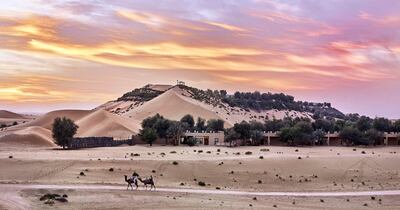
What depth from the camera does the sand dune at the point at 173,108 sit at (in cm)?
17275

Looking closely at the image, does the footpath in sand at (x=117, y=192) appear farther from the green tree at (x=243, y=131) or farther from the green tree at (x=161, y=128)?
the green tree at (x=161, y=128)

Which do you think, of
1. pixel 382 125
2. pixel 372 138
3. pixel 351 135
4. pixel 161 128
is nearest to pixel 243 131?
pixel 161 128

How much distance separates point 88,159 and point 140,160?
5.52 m

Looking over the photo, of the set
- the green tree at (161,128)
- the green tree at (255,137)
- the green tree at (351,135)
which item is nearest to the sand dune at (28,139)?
the green tree at (161,128)

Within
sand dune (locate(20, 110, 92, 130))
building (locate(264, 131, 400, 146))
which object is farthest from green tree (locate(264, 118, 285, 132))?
sand dune (locate(20, 110, 92, 130))

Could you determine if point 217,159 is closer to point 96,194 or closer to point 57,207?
point 96,194

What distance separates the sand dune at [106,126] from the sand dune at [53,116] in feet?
41.6

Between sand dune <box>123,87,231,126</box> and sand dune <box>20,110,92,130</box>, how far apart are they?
14.8 meters

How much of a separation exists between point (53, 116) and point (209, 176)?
10881 centimetres

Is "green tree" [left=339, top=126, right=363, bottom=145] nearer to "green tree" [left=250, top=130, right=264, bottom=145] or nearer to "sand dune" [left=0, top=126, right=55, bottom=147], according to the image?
"green tree" [left=250, top=130, right=264, bottom=145]

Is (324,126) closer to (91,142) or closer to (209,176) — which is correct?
(91,142)

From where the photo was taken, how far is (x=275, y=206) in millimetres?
40094

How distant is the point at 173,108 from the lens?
593 feet

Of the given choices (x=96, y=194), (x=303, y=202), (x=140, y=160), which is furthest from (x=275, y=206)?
(x=140, y=160)
